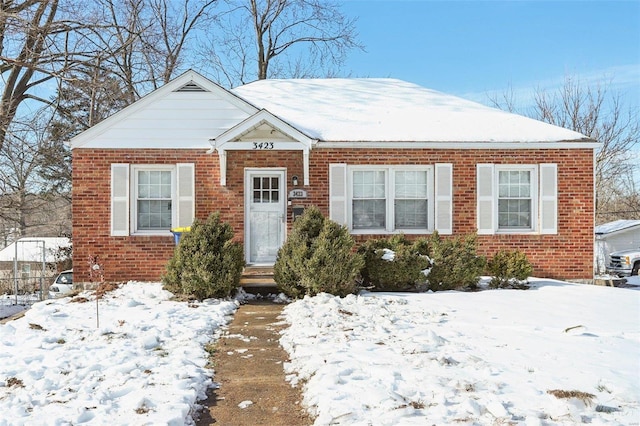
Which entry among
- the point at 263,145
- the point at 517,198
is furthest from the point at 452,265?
the point at 263,145

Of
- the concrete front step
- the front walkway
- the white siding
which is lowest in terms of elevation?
the front walkway

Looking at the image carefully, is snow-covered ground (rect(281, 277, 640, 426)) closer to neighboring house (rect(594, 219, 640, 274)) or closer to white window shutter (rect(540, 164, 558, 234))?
white window shutter (rect(540, 164, 558, 234))

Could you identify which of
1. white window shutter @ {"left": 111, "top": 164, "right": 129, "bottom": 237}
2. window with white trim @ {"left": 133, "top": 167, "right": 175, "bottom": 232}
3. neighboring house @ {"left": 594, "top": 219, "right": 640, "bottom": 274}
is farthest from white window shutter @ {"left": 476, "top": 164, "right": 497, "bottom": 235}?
neighboring house @ {"left": 594, "top": 219, "right": 640, "bottom": 274}

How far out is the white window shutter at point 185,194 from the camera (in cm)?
1160

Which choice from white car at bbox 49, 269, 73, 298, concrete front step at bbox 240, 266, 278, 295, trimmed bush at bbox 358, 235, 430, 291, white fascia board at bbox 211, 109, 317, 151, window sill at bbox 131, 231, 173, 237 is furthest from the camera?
white car at bbox 49, 269, 73, 298

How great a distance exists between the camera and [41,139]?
19.0 metres

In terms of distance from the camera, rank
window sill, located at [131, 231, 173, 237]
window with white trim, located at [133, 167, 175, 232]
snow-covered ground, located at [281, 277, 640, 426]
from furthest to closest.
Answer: window with white trim, located at [133, 167, 175, 232]
window sill, located at [131, 231, 173, 237]
snow-covered ground, located at [281, 277, 640, 426]

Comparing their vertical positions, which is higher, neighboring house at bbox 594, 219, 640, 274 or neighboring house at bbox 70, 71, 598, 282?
neighboring house at bbox 70, 71, 598, 282

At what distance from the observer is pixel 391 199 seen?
1203 centimetres

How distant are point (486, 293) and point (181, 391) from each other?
23.5 ft

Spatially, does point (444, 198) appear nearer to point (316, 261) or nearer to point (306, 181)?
point (306, 181)

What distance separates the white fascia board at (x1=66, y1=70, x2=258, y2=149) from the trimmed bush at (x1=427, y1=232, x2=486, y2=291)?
5295 millimetres

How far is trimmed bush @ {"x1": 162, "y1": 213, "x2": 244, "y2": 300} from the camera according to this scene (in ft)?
30.3

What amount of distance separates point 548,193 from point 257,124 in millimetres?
6902
